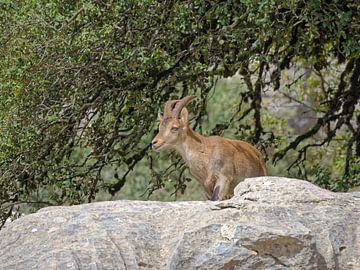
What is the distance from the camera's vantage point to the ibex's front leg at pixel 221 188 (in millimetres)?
11508

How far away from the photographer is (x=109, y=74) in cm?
1273

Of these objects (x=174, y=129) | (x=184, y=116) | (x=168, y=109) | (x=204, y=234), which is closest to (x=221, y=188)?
(x=174, y=129)

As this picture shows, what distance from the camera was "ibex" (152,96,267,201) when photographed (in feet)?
39.2

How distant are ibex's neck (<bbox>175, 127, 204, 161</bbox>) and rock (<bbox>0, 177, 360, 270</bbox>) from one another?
344 centimetres

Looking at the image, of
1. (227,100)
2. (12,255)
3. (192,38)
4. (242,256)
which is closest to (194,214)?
(242,256)

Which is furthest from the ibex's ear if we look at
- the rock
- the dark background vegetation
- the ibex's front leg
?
the rock

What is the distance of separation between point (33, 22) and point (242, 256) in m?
4.77

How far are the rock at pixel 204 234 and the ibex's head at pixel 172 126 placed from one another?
11.2ft

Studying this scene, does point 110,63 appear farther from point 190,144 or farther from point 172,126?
point 190,144

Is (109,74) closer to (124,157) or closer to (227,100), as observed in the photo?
(124,157)

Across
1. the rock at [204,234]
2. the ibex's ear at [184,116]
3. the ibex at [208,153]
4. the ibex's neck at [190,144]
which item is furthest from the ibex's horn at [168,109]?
the rock at [204,234]

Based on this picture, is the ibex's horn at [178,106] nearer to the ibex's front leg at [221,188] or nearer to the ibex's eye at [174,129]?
the ibex's eye at [174,129]

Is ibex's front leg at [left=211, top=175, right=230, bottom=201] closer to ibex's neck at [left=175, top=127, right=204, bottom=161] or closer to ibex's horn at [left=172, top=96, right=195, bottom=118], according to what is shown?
ibex's neck at [left=175, top=127, right=204, bottom=161]

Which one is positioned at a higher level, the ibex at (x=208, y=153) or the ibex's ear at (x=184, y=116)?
the ibex's ear at (x=184, y=116)
